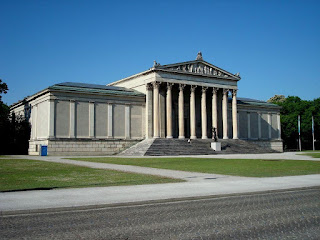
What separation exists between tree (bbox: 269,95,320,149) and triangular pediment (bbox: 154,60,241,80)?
37645 millimetres

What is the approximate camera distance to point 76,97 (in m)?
70.2

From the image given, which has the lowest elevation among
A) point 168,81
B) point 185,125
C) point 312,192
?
point 312,192

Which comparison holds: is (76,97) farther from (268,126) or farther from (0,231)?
(0,231)

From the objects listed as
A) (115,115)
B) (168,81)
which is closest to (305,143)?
(168,81)

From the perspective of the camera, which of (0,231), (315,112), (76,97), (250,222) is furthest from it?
(315,112)

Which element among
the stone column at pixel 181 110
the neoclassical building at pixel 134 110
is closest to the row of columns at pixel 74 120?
the neoclassical building at pixel 134 110

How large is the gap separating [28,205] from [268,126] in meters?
92.2

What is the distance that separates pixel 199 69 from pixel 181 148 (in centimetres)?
2021

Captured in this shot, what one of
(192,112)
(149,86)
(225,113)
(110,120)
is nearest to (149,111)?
(149,86)

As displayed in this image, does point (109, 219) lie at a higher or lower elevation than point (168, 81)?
lower

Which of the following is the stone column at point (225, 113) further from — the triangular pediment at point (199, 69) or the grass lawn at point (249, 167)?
the grass lawn at point (249, 167)

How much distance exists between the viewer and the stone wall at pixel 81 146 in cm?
6675

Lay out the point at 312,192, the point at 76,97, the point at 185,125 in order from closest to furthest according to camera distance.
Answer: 1. the point at 312,192
2. the point at 76,97
3. the point at 185,125

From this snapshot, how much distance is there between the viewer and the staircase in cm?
6619
